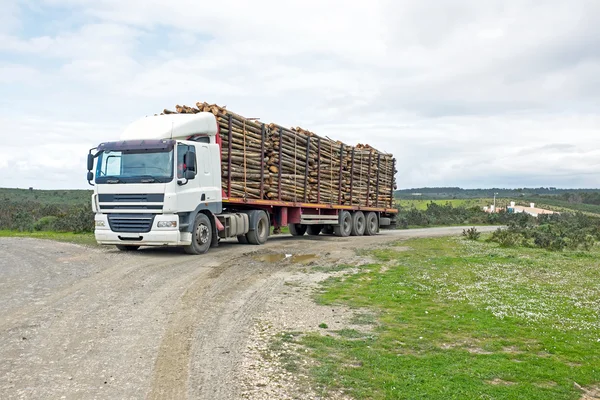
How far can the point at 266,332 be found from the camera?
24.8 ft

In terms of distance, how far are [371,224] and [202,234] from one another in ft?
49.3

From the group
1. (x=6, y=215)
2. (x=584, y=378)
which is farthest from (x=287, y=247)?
(x=6, y=215)

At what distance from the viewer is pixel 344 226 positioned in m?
26.2

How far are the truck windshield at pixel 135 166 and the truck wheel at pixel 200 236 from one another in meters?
1.81

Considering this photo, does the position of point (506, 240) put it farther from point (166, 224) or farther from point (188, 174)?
point (166, 224)

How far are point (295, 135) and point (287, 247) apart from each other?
520 centimetres

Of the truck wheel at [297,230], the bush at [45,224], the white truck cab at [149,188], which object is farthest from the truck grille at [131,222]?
the bush at [45,224]

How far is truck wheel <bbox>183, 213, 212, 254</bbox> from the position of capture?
15.3m

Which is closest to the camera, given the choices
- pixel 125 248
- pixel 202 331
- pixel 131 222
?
pixel 202 331

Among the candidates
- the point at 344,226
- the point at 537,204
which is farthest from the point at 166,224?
the point at 537,204

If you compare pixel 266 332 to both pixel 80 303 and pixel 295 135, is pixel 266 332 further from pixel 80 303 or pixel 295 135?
pixel 295 135

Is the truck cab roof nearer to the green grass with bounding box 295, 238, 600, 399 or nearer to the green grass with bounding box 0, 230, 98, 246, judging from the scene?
the green grass with bounding box 0, 230, 98, 246

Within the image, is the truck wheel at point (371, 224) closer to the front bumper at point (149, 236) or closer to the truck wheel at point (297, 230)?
the truck wheel at point (297, 230)

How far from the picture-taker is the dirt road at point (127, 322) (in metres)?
5.50
